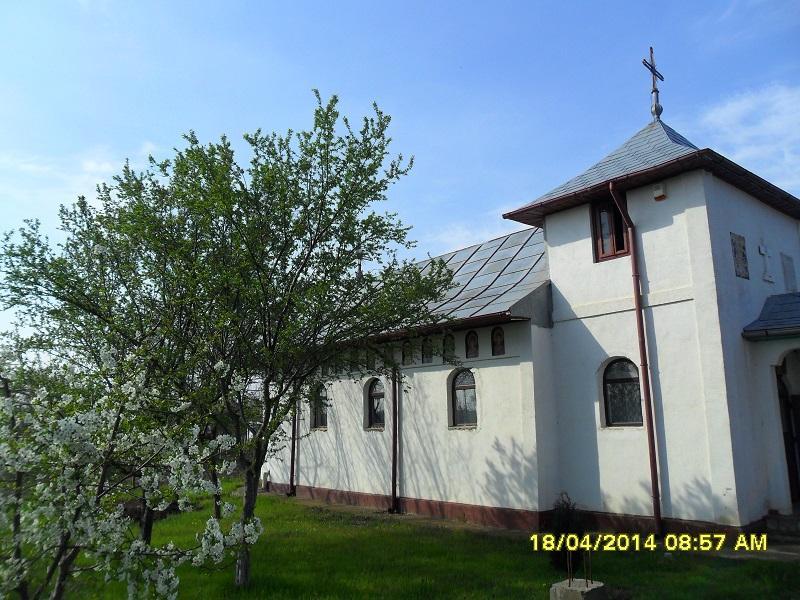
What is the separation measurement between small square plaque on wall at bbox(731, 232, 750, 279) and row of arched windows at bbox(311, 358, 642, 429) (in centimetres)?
255

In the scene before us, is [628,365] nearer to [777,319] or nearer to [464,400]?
[777,319]

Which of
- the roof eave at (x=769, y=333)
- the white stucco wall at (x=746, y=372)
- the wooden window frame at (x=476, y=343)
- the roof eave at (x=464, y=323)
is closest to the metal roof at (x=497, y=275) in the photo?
the roof eave at (x=464, y=323)

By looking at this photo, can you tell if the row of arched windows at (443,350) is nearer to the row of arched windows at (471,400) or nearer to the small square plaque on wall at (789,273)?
the row of arched windows at (471,400)

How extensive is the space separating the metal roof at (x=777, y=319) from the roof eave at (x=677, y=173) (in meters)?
2.10

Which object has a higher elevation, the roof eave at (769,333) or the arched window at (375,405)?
the roof eave at (769,333)

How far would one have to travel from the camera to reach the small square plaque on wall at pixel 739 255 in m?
10.6

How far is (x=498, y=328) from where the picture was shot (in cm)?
1223

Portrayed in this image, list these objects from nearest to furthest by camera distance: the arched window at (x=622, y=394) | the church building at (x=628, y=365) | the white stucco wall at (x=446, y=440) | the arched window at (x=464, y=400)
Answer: the church building at (x=628, y=365) < the arched window at (x=622, y=394) < the white stucco wall at (x=446, y=440) < the arched window at (x=464, y=400)

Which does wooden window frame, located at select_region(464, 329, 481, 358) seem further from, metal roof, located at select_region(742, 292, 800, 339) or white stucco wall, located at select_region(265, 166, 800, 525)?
metal roof, located at select_region(742, 292, 800, 339)

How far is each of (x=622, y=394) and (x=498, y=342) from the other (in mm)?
2605

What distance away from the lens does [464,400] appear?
42.5 ft

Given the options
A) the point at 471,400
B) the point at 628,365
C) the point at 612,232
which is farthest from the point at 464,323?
the point at 612,232

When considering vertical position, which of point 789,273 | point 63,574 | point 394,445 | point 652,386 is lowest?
point 63,574

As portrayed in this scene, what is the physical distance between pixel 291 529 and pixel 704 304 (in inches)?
351
